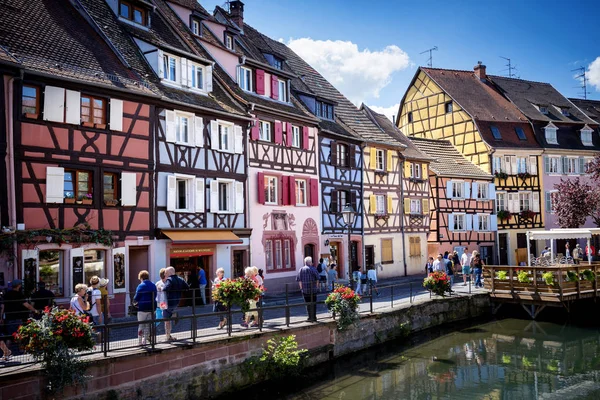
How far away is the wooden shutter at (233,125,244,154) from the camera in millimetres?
23344

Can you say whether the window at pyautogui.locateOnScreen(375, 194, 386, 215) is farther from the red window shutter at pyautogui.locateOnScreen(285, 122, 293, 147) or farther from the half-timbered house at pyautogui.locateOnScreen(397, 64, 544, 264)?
the half-timbered house at pyautogui.locateOnScreen(397, 64, 544, 264)

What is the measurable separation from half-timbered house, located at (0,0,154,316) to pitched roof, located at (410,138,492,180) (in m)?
23.3

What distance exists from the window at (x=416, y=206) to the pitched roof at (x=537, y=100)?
1358 cm

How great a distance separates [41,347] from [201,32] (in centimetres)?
1932

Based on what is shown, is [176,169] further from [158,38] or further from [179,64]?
[158,38]

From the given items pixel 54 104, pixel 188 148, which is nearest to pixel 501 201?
pixel 188 148

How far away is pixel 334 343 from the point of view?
16984 millimetres

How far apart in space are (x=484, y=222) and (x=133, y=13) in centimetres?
2746

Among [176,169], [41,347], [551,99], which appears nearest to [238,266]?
[176,169]

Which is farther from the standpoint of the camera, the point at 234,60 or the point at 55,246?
the point at 234,60

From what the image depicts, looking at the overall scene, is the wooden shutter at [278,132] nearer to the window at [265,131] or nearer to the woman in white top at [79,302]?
the window at [265,131]

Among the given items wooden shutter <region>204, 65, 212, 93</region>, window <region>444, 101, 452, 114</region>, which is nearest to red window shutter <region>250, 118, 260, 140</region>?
wooden shutter <region>204, 65, 212, 93</region>

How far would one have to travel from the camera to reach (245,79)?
2619 centimetres

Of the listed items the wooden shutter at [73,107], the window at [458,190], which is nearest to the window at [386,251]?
the window at [458,190]
